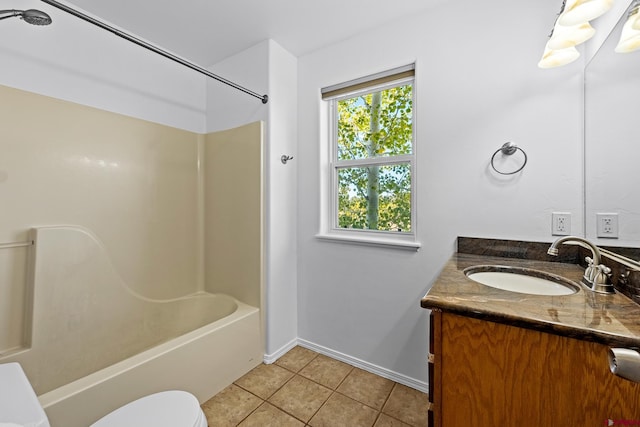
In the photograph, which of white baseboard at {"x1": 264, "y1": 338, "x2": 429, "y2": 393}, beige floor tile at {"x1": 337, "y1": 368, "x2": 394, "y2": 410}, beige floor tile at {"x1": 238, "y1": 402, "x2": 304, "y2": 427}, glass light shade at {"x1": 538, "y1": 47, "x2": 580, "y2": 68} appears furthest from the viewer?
→ white baseboard at {"x1": 264, "y1": 338, "x2": 429, "y2": 393}

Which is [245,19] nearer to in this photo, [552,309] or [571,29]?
[571,29]

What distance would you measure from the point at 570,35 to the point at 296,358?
2.43 meters

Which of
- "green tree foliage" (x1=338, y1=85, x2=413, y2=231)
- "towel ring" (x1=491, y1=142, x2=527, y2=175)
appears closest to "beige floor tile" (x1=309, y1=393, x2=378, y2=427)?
"green tree foliage" (x1=338, y1=85, x2=413, y2=231)

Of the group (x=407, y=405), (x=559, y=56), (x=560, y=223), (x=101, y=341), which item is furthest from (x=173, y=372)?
(x=559, y=56)

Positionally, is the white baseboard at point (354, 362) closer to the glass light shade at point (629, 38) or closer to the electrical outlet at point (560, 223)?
the electrical outlet at point (560, 223)

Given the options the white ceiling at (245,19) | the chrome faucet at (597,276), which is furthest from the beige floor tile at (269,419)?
the white ceiling at (245,19)

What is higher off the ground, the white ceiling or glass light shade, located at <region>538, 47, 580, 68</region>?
the white ceiling

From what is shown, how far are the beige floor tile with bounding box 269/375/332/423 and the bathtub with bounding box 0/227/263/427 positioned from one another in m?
0.35

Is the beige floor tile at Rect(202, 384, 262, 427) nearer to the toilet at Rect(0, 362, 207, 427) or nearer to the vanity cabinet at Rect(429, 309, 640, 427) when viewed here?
the toilet at Rect(0, 362, 207, 427)

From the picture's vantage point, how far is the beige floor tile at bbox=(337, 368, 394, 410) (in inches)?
64.5

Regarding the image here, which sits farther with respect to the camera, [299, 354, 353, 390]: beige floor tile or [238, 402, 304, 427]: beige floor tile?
[299, 354, 353, 390]: beige floor tile

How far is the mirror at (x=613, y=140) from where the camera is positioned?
0.97 m

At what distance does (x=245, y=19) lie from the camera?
1834 millimetres

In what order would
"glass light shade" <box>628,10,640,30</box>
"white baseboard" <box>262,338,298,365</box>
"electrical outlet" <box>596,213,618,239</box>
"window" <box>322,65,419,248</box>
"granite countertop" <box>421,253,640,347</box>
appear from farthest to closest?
"white baseboard" <box>262,338,298,365</box>, "window" <box>322,65,419,248</box>, "electrical outlet" <box>596,213,618,239</box>, "glass light shade" <box>628,10,640,30</box>, "granite countertop" <box>421,253,640,347</box>
